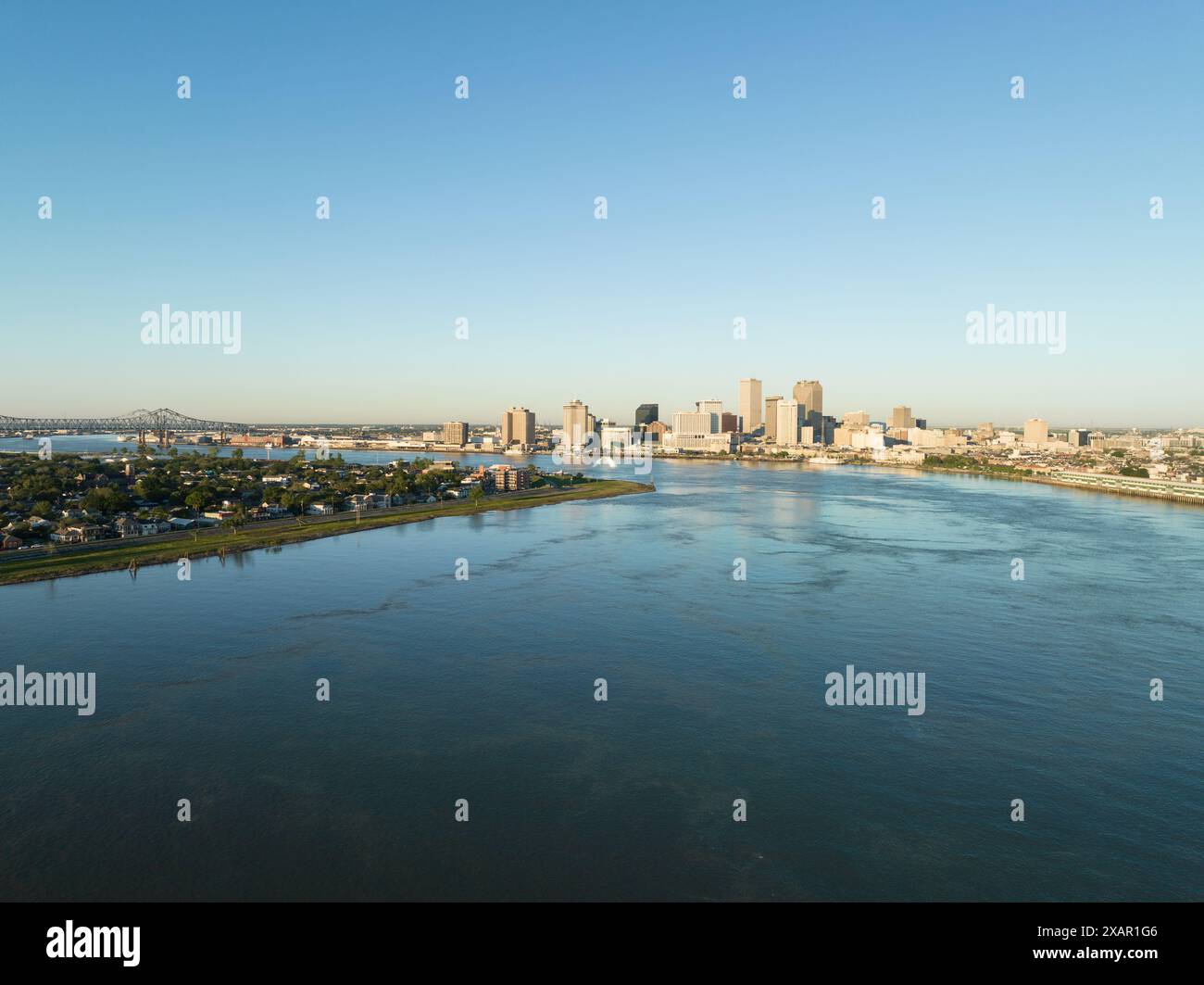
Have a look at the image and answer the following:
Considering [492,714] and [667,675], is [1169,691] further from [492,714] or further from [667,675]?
[492,714]

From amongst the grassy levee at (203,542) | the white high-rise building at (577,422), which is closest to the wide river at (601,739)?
the grassy levee at (203,542)

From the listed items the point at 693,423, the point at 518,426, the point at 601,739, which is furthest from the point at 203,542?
the point at 693,423

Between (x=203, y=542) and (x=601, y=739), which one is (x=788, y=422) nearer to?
(x=203, y=542)

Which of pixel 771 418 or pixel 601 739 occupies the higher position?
pixel 771 418

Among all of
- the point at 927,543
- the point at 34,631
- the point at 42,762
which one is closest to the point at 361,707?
the point at 42,762

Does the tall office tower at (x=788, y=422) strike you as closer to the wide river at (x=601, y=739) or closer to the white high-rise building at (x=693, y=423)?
the white high-rise building at (x=693, y=423)
